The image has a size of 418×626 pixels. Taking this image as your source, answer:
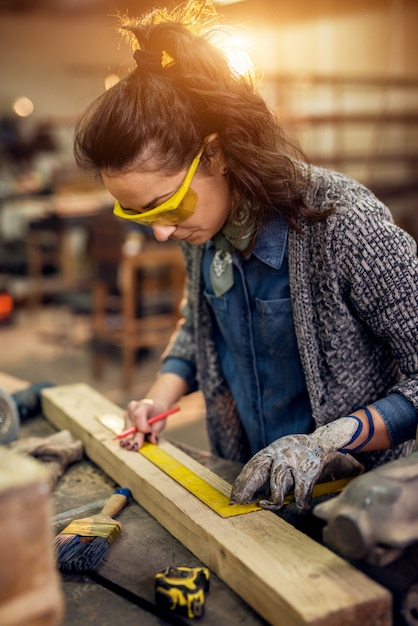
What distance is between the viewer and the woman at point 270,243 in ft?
5.54

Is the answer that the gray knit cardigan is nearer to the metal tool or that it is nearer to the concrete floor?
the metal tool

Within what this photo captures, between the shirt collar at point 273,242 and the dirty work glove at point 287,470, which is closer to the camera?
the dirty work glove at point 287,470

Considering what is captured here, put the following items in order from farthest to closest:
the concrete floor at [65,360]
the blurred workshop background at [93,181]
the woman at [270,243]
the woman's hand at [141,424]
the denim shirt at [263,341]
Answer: the blurred workshop background at [93,181] → the concrete floor at [65,360] → the woman's hand at [141,424] → the denim shirt at [263,341] → the woman at [270,243]

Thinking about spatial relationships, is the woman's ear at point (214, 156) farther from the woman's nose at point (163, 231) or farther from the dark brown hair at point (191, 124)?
the woman's nose at point (163, 231)

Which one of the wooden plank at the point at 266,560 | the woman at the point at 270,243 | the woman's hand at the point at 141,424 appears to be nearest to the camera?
the wooden plank at the point at 266,560

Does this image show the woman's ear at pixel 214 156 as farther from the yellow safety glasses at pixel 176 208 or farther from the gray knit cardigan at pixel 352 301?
the gray knit cardigan at pixel 352 301

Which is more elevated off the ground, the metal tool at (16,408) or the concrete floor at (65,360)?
the metal tool at (16,408)

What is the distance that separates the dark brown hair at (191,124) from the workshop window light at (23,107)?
1023cm

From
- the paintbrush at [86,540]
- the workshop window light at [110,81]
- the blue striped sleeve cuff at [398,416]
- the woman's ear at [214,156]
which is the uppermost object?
the workshop window light at [110,81]

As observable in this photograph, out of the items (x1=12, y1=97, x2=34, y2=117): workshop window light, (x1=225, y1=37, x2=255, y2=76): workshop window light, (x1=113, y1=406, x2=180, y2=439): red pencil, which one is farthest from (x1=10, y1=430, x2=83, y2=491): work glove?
(x1=12, y1=97, x2=34, y2=117): workshop window light

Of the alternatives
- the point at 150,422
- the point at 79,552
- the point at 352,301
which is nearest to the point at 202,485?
the point at 79,552

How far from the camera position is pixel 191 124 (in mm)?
1737

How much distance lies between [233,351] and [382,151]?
9467 millimetres

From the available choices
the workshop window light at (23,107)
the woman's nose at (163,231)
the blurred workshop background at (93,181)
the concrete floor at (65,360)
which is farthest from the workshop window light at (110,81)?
the workshop window light at (23,107)
